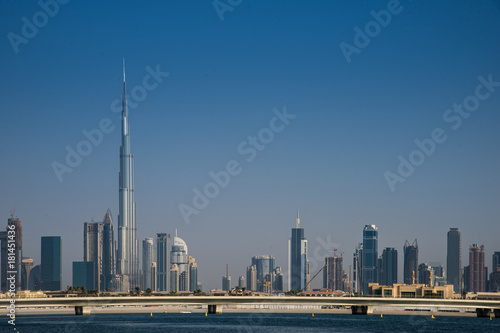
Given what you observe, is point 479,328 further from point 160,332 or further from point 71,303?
point 71,303

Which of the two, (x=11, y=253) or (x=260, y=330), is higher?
(x=11, y=253)

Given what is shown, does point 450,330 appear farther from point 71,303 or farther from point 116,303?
point 71,303

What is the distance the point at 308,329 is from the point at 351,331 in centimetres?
1021

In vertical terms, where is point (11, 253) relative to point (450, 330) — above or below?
above

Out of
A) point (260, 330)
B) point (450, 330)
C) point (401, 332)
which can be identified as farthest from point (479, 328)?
point (260, 330)

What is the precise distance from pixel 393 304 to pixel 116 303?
75.0 metres

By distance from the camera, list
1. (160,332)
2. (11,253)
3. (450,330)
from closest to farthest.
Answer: (11,253)
(160,332)
(450,330)

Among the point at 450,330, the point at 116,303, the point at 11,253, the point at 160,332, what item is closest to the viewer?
the point at 11,253

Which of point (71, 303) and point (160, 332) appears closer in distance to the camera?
point (160, 332)

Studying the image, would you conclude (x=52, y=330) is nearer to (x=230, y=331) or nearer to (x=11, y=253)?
(x=230, y=331)

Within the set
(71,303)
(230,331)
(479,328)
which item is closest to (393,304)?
(479,328)

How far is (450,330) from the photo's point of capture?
151 metres

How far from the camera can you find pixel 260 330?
146125 millimetres

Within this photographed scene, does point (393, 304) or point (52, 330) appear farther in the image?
point (393, 304)
